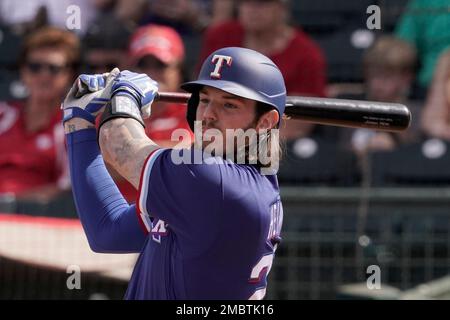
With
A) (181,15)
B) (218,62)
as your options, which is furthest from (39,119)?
(218,62)

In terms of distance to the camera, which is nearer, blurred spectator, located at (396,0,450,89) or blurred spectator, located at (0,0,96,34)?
blurred spectator, located at (396,0,450,89)

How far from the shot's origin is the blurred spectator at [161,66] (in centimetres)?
627

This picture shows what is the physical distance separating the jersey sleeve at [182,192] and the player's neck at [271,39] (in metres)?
3.52

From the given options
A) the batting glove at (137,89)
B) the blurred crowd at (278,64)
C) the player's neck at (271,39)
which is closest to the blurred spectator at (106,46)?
the blurred crowd at (278,64)

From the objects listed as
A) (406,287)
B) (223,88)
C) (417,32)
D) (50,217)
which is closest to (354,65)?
(417,32)

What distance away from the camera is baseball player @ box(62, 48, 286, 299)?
3.32 m

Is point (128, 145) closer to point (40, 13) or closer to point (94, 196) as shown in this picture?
point (94, 196)

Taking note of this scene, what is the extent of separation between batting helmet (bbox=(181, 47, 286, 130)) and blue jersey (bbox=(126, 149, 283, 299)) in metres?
0.23

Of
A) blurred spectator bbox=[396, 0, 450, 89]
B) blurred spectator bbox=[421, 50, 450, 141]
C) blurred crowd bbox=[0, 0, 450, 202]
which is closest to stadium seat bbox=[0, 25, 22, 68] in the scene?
blurred crowd bbox=[0, 0, 450, 202]

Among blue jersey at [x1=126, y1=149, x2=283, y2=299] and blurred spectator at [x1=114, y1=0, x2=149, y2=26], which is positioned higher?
blurred spectator at [x1=114, y1=0, x2=149, y2=26]

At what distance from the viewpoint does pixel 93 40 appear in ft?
24.0

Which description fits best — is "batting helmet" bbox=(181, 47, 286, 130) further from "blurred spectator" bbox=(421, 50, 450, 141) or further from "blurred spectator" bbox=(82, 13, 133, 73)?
"blurred spectator" bbox=(82, 13, 133, 73)

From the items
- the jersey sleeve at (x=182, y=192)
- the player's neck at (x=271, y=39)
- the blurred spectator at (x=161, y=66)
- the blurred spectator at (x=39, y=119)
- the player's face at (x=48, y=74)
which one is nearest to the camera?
the jersey sleeve at (x=182, y=192)

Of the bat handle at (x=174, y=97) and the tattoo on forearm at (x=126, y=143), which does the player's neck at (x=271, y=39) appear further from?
the tattoo on forearm at (x=126, y=143)
